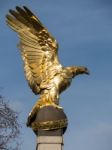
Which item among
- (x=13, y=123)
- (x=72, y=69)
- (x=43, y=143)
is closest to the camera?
(x=43, y=143)

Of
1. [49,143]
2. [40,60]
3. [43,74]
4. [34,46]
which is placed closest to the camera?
[49,143]

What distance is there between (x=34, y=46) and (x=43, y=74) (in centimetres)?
73

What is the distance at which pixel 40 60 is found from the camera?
11.5 metres

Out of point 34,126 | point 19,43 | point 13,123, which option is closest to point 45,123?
point 34,126

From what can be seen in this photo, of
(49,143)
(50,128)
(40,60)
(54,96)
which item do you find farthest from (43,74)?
(49,143)

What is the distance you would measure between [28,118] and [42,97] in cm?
53

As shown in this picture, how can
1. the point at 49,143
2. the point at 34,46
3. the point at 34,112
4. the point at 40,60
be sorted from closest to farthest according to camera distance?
the point at 49,143, the point at 34,112, the point at 40,60, the point at 34,46

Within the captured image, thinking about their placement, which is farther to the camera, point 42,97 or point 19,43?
point 19,43

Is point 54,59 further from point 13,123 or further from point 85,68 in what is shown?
point 13,123

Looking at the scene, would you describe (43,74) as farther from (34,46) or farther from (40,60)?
(34,46)

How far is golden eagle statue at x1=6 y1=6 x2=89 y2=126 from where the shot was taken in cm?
1093

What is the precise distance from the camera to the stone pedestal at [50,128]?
10.4 m

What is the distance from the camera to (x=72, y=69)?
36.8ft

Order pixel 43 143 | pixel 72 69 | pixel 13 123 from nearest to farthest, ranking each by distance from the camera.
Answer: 1. pixel 43 143
2. pixel 72 69
3. pixel 13 123
